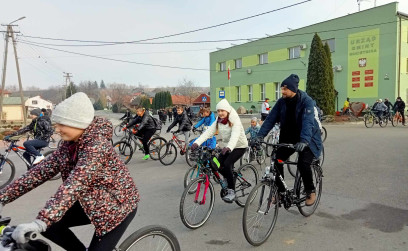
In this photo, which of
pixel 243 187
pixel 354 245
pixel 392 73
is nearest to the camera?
pixel 354 245

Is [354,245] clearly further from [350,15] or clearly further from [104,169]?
[350,15]

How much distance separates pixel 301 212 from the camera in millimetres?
4723

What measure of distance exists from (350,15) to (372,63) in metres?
5.18

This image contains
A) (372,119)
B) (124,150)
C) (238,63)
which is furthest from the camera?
(238,63)

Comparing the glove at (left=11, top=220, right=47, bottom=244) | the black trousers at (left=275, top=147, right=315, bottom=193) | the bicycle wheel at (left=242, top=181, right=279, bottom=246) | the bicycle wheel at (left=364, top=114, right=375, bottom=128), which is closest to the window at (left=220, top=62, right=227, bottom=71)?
the bicycle wheel at (left=364, top=114, right=375, bottom=128)

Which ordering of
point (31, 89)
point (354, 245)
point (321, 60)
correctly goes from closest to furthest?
point (354, 245) → point (321, 60) → point (31, 89)

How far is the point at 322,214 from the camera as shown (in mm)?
4875

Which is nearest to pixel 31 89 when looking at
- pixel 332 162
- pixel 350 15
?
pixel 350 15

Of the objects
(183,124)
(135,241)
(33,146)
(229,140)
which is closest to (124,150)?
(183,124)

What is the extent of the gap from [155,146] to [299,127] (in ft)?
21.0

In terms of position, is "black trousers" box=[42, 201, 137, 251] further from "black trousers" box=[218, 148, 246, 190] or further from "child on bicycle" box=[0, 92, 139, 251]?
"black trousers" box=[218, 148, 246, 190]

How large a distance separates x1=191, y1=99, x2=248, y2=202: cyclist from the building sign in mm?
25897

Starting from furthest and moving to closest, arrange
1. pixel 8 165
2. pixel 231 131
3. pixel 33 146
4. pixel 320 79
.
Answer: pixel 320 79 < pixel 33 146 < pixel 8 165 < pixel 231 131

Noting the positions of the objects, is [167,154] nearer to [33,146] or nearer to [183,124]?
[183,124]
